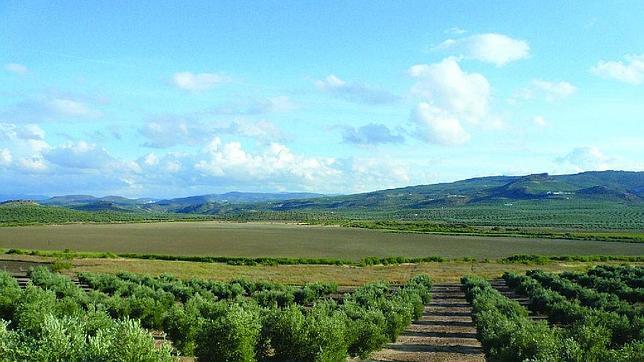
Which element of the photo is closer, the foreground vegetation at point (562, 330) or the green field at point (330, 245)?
the foreground vegetation at point (562, 330)

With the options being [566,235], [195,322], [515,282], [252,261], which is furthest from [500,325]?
[566,235]

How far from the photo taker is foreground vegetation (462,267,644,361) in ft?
69.5

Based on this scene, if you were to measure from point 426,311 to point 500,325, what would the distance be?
2333cm

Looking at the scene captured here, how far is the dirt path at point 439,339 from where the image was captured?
32938 mm

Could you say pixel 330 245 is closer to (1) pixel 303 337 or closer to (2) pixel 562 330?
(2) pixel 562 330

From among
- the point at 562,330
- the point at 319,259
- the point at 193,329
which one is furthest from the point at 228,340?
the point at 319,259

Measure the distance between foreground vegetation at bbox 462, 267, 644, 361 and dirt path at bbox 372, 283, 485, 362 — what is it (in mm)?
1930

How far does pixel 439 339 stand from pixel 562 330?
11001mm

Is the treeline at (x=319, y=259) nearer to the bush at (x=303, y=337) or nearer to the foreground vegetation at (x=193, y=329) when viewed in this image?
the foreground vegetation at (x=193, y=329)

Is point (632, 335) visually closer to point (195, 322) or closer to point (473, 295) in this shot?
point (473, 295)

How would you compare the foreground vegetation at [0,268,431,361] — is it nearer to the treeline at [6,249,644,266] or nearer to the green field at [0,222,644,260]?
the treeline at [6,249,644,266]

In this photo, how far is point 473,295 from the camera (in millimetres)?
53938

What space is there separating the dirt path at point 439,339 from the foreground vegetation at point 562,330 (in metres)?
1.93

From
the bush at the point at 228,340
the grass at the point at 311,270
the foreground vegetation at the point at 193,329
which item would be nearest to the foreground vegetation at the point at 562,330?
the foreground vegetation at the point at 193,329
